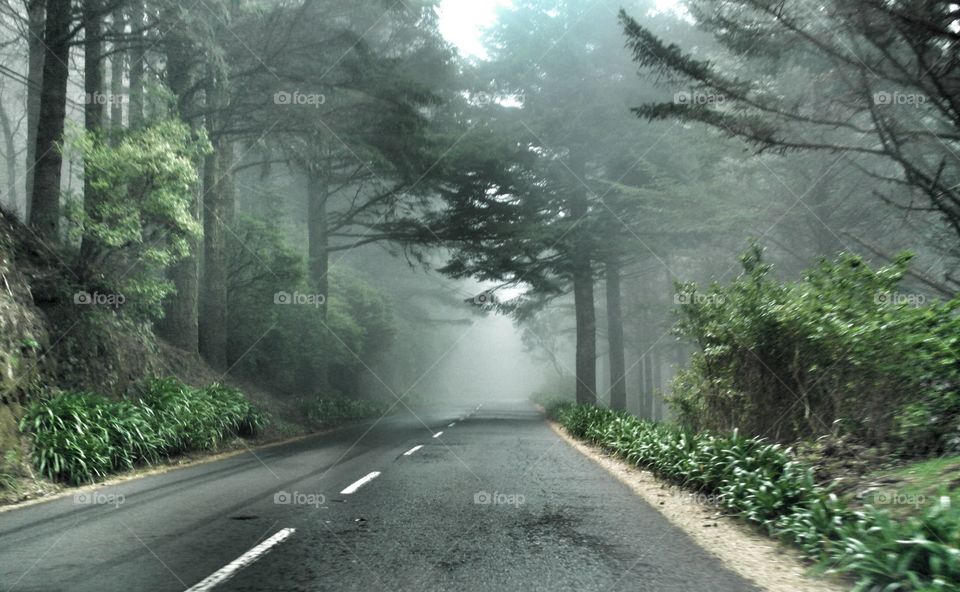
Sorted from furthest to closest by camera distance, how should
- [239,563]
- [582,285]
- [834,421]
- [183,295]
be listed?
1. [582,285]
2. [183,295]
3. [834,421]
4. [239,563]

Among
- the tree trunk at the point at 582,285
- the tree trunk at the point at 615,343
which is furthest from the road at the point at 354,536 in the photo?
the tree trunk at the point at 615,343

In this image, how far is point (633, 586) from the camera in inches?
184

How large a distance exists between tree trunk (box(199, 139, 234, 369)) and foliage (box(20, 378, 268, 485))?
13.6ft

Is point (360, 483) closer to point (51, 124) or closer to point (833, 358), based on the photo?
point (833, 358)

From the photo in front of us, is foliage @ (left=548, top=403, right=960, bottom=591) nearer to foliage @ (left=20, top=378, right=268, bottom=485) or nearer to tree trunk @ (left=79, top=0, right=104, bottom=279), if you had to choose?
foliage @ (left=20, top=378, right=268, bottom=485)

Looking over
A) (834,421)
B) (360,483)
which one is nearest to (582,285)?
(834,421)

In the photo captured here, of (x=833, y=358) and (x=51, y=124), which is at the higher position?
(x=51, y=124)

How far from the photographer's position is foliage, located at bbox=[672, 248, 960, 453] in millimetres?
7613

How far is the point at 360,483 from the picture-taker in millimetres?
9148

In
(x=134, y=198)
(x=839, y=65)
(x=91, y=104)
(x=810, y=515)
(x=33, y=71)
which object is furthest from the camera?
(x=33, y=71)

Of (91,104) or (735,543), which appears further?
(91,104)

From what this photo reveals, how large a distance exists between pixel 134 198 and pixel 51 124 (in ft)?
8.19

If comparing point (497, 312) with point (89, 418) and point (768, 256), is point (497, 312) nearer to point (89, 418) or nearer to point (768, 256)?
point (768, 256)

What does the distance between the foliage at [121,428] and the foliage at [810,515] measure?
8083mm
